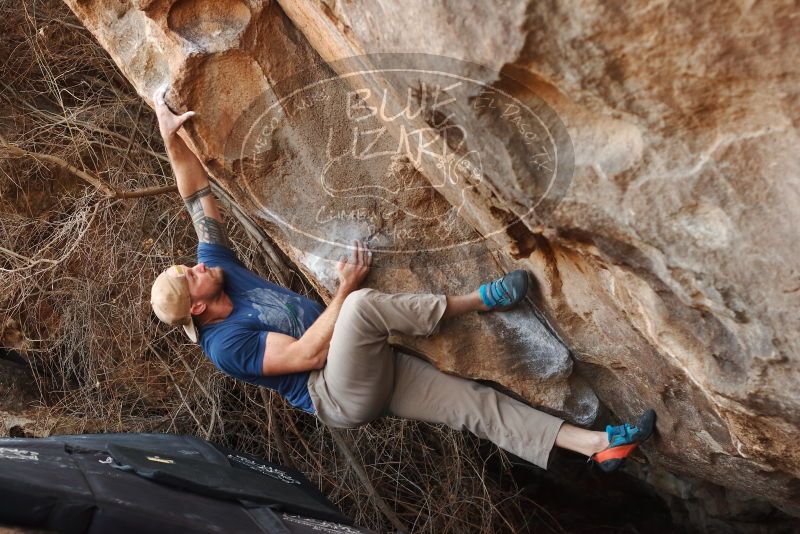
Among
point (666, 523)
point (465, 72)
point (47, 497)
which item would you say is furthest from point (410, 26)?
point (666, 523)

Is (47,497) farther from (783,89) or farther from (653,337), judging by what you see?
(783,89)

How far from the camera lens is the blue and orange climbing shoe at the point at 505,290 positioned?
8.67 ft

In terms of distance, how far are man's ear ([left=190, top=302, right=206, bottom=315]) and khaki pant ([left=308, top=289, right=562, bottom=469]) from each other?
42 cm

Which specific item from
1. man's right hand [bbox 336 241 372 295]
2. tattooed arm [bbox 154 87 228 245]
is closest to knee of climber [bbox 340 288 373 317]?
man's right hand [bbox 336 241 372 295]

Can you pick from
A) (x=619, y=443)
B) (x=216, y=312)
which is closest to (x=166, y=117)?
(x=216, y=312)

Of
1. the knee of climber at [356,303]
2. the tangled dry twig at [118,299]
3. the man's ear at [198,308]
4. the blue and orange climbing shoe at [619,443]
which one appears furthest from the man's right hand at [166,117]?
the blue and orange climbing shoe at [619,443]

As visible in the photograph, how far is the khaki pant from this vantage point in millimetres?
2652

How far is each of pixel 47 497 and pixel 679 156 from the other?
5.26ft

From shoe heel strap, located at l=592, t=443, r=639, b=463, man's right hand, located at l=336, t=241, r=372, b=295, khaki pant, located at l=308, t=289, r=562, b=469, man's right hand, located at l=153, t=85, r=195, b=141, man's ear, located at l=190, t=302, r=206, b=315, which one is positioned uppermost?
man's right hand, located at l=153, t=85, r=195, b=141

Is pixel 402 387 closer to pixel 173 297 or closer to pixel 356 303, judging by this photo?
pixel 356 303

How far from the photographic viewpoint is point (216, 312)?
288 centimetres

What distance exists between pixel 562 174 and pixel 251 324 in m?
1.26

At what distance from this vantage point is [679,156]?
1838mm

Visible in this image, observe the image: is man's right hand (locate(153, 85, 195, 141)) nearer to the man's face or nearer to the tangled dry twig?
the man's face
